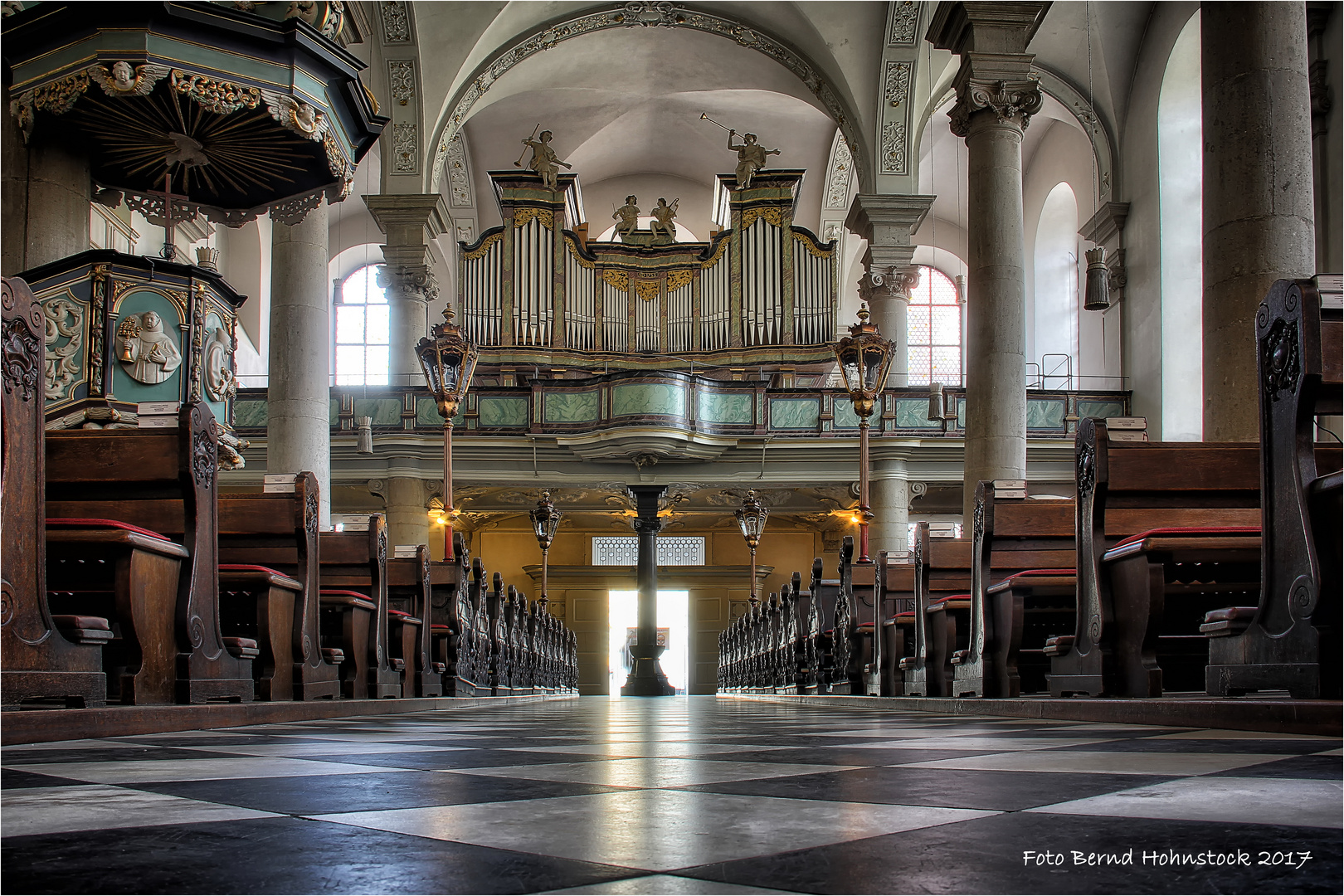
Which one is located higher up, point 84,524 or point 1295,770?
point 84,524

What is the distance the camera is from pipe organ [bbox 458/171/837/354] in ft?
65.8

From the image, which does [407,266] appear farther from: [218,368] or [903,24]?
[218,368]

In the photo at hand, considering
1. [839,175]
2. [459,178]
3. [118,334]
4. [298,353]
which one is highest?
[839,175]

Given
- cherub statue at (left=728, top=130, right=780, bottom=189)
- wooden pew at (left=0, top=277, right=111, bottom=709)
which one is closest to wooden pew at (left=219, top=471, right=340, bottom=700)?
wooden pew at (left=0, top=277, right=111, bottom=709)

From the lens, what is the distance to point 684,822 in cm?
111

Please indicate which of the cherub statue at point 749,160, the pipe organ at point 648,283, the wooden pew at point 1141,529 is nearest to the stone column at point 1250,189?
the wooden pew at point 1141,529

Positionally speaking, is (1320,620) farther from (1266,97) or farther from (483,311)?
(483,311)

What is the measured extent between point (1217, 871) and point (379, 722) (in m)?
3.49

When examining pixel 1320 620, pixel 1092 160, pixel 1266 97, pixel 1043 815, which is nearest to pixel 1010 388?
pixel 1266 97

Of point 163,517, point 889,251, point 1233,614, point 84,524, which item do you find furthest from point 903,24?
point 84,524

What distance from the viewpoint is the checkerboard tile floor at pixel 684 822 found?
81 centimetres

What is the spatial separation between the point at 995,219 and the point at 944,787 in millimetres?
9508

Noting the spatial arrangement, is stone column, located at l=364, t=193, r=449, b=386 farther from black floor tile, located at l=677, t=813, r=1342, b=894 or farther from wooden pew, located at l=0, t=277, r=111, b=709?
black floor tile, located at l=677, t=813, r=1342, b=894

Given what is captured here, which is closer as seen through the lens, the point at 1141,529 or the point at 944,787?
the point at 944,787
